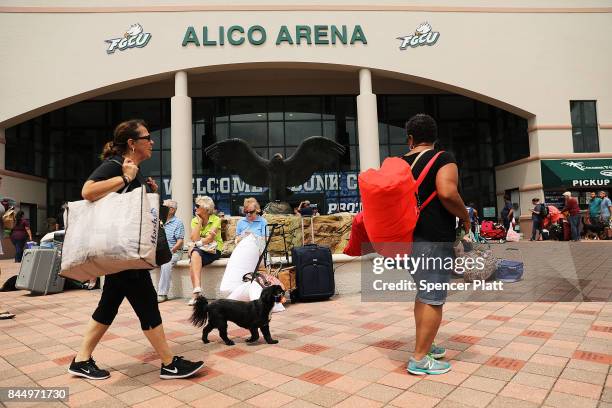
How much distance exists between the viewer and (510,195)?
20.1 m

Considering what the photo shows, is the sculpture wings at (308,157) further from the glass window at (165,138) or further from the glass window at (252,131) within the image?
the glass window at (165,138)

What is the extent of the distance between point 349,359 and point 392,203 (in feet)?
4.83

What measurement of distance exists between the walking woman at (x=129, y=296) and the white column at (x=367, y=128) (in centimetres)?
1420

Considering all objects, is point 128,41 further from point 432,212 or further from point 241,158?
point 432,212

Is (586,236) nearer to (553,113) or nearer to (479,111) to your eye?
(553,113)

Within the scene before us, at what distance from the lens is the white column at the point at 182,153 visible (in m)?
15.8

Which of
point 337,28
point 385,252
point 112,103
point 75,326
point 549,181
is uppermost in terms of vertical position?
point 337,28

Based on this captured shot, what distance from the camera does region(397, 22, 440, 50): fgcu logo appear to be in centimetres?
1709

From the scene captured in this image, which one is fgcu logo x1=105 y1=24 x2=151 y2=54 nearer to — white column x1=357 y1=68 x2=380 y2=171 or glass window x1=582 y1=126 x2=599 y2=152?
white column x1=357 y1=68 x2=380 y2=171

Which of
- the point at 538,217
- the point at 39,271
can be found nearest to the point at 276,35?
the point at 538,217

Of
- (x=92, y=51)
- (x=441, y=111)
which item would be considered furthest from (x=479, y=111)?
(x=92, y=51)

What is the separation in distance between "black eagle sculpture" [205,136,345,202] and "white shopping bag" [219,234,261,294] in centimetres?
489

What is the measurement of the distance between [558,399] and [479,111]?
867 inches

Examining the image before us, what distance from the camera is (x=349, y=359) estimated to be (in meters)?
3.14
